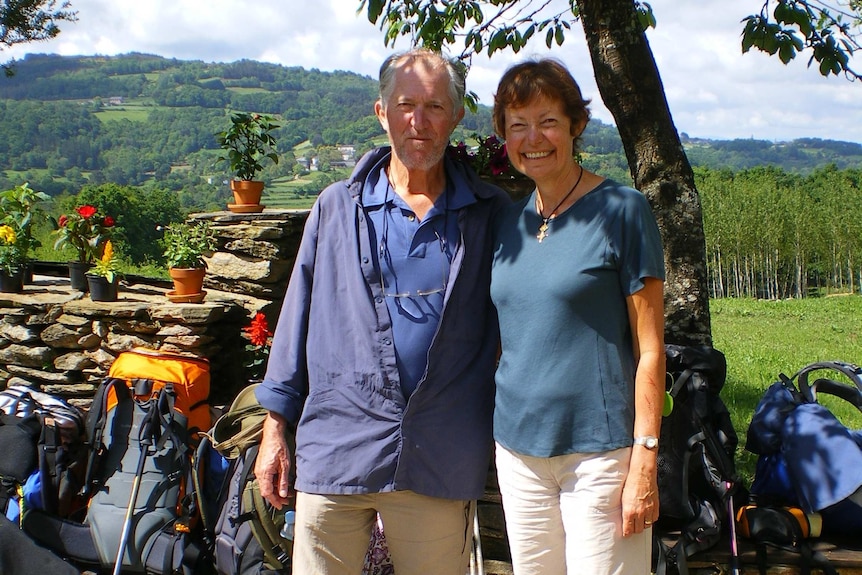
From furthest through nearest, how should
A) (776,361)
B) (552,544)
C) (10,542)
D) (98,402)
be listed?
(776,361)
(98,402)
(10,542)
(552,544)

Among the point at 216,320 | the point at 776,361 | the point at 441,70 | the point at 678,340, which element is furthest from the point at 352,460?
the point at 776,361

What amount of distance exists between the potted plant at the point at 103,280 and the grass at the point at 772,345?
3.92m

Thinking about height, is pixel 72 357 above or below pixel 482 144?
below

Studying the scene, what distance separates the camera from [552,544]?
199cm

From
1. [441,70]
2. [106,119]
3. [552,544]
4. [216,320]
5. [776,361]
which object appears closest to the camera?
[552,544]

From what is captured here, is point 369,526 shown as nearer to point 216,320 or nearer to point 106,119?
point 216,320

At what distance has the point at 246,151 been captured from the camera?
5.11m

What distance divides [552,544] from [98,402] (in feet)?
8.10

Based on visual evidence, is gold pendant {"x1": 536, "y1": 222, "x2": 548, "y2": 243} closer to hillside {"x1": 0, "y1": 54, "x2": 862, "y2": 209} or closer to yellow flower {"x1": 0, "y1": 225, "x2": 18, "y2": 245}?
yellow flower {"x1": 0, "y1": 225, "x2": 18, "y2": 245}

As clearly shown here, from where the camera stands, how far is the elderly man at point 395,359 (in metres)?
2.11

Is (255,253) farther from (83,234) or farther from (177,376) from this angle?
(177,376)

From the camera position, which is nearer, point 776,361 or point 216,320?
point 216,320

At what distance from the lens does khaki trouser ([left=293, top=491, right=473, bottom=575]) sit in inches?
84.4

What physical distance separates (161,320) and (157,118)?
75074 mm
